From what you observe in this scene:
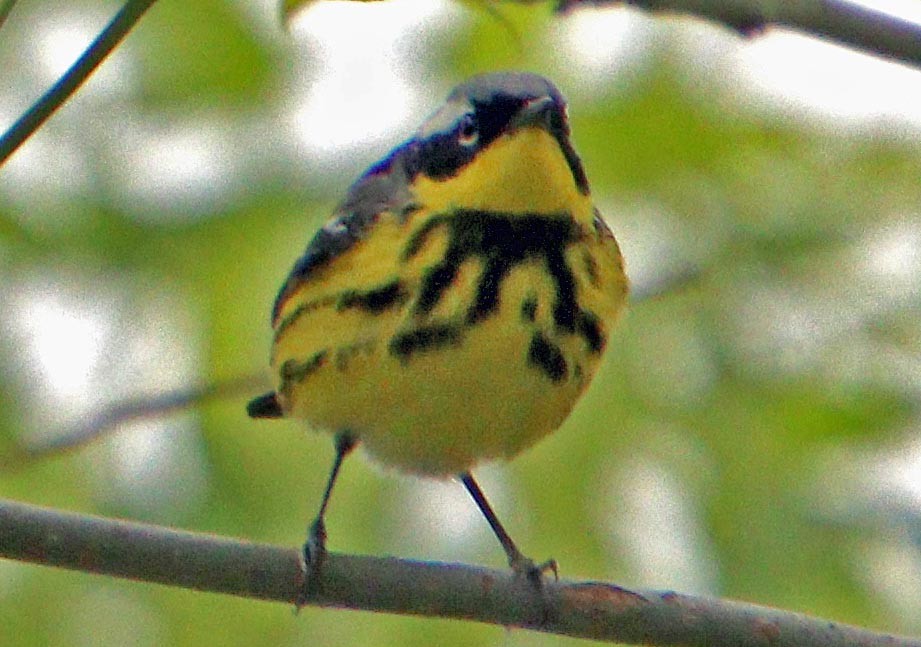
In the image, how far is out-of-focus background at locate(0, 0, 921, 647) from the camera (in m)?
3.64

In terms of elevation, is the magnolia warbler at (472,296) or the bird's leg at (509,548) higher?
the magnolia warbler at (472,296)

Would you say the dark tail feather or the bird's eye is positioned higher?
the bird's eye

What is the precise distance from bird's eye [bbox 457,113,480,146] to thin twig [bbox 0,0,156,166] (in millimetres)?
1423

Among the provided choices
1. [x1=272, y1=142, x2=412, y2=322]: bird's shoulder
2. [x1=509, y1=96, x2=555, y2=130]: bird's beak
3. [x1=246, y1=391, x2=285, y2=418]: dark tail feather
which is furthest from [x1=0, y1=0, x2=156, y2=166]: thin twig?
Answer: [x1=246, y1=391, x2=285, y2=418]: dark tail feather

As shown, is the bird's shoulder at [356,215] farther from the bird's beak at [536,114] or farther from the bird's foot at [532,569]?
the bird's foot at [532,569]

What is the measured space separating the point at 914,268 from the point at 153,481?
2194mm

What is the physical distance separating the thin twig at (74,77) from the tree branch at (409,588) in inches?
28.4

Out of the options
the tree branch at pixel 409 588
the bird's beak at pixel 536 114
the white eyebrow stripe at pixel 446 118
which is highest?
the bird's beak at pixel 536 114

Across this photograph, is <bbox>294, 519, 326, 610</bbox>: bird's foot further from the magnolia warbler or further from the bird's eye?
the bird's eye

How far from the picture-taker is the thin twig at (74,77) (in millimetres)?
1820

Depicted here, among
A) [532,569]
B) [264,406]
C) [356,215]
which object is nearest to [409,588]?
[532,569]

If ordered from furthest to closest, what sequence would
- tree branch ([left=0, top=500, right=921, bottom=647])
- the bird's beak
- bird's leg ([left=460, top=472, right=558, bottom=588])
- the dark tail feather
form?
the dark tail feather < the bird's beak < bird's leg ([left=460, top=472, right=558, bottom=588]) < tree branch ([left=0, top=500, right=921, bottom=647])

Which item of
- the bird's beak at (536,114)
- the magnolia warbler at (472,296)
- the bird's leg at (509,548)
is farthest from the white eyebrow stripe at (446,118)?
the bird's leg at (509,548)

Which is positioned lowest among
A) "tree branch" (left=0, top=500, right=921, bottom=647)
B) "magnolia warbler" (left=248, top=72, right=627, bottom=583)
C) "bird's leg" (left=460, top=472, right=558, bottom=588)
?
"bird's leg" (left=460, top=472, right=558, bottom=588)
